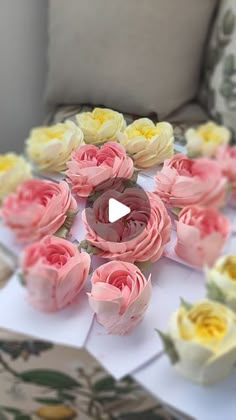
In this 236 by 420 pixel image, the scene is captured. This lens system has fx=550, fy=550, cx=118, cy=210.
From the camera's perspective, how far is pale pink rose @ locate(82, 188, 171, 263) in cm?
45

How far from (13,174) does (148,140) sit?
0.17m

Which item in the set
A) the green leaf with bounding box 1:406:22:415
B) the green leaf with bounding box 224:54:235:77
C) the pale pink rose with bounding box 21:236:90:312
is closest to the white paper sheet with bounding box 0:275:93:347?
the pale pink rose with bounding box 21:236:90:312

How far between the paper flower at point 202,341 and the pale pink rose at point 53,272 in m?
0.09

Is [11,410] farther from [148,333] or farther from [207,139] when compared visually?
[207,139]

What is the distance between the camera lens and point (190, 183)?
41cm

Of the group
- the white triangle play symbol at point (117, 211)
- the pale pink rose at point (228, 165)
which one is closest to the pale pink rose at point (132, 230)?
the white triangle play symbol at point (117, 211)

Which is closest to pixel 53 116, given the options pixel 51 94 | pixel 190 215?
pixel 51 94

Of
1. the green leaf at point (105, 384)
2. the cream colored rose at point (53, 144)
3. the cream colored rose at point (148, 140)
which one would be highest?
the cream colored rose at point (53, 144)

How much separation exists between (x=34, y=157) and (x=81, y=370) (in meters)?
0.16

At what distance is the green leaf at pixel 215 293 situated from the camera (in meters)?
0.36

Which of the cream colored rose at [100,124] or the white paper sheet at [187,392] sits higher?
the cream colored rose at [100,124]

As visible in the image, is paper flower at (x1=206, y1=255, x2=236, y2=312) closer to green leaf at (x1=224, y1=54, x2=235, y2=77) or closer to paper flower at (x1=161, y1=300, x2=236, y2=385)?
paper flower at (x1=161, y1=300, x2=236, y2=385)

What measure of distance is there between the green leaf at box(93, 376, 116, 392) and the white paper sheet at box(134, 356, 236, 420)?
21 mm

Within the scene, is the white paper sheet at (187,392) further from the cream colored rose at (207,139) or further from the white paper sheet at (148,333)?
the cream colored rose at (207,139)
